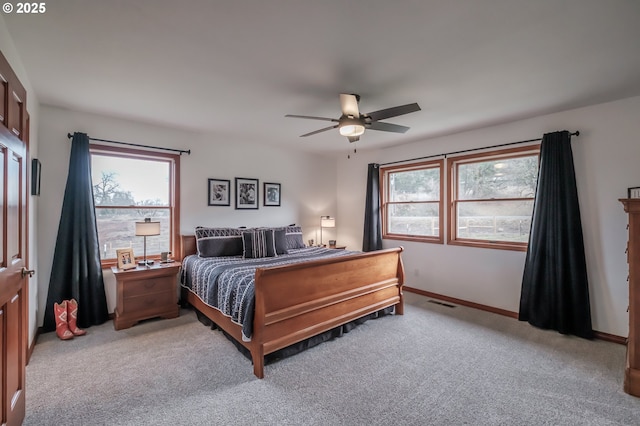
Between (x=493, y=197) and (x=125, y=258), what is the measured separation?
4975mm

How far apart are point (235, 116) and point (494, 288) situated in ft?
13.8

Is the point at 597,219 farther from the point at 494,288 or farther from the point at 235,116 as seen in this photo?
the point at 235,116

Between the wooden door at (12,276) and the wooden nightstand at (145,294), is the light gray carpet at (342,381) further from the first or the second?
the wooden door at (12,276)

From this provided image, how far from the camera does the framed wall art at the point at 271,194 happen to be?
5.30 m

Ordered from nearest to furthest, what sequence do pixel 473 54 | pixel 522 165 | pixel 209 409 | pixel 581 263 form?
1. pixel 209 409
2. pixel 473 54
3. pixel 581 263
4. pixel 522 165

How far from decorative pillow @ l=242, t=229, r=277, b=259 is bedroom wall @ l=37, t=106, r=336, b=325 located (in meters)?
0.81

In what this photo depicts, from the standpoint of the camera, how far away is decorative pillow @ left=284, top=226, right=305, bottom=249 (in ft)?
16.2

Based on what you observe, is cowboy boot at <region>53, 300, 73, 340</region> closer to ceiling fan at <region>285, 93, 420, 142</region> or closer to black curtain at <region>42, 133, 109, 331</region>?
black curtain at <region>42, 133, 109, 331</region>

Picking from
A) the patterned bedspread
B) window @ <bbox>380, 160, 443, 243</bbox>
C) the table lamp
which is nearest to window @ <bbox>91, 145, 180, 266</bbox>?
the table lamp

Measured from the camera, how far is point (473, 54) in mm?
2252

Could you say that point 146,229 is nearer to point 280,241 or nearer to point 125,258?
point 125,258

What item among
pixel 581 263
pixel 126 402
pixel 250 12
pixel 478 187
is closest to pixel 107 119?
pixel 250 12

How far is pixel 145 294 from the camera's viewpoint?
11.8 ft

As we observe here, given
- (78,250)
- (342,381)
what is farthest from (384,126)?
(78,250)
